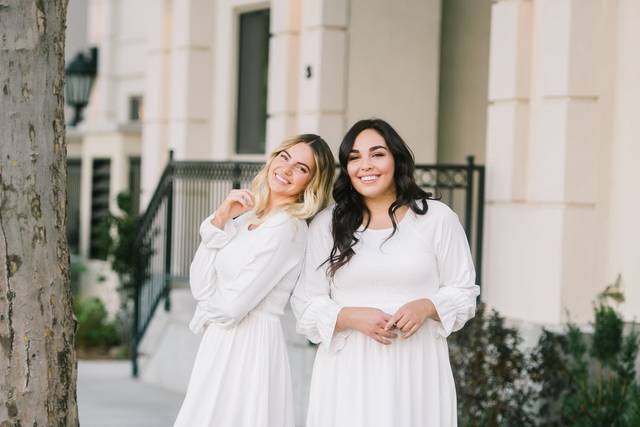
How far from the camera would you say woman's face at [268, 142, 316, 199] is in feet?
16.1

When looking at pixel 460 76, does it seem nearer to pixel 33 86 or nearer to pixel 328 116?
pixel 328 116

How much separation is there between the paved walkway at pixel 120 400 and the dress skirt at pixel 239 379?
4446mm

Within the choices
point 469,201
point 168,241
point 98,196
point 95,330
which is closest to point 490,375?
point 469,201

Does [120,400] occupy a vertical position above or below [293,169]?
below

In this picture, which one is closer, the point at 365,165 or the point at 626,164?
the point at 365,165

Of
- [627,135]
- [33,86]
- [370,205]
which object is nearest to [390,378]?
[370,205]

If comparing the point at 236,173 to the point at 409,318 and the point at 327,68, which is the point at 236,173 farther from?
the point at 409,318

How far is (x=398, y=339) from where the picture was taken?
15.3 ft

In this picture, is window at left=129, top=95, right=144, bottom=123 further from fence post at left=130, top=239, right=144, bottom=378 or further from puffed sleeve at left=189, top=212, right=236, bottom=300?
puffed sleeve at left=189, top=212, right=236, bottom=300

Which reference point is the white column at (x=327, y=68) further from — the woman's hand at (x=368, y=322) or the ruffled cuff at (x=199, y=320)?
the woman's hand at (x=368, y=322)

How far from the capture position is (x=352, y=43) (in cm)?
1045

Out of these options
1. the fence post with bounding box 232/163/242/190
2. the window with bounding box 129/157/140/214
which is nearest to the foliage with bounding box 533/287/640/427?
the fence post with bounding box 232/163/242/190

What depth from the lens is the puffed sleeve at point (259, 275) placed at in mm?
4875

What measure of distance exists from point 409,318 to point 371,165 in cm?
62
